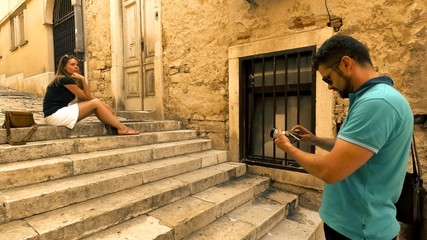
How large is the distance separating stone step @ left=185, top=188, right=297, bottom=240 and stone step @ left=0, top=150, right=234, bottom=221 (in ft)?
2.46

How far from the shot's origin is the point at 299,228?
2.96 m

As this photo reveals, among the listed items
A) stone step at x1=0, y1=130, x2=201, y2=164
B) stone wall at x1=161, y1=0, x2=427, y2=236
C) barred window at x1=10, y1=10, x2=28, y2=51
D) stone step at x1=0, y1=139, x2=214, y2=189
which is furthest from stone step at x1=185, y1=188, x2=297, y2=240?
barred window at x1=10, y1=10, x2=28, y2=51

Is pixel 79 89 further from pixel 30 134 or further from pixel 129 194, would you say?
pixel 129 194

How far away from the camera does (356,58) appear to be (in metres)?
1.30

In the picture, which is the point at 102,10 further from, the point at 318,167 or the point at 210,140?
the point at 318,167

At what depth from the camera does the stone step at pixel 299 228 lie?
109 inches

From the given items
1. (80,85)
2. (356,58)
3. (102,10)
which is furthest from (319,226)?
(102,10)

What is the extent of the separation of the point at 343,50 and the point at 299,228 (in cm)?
232

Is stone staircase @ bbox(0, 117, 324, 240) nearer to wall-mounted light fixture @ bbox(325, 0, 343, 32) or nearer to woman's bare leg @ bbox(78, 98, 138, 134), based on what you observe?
woman's bare leg @ bbox(78, 98, 138, 134)

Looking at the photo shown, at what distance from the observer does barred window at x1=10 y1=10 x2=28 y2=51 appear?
9683 millimetres

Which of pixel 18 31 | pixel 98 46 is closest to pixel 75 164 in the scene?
pixel 98 46

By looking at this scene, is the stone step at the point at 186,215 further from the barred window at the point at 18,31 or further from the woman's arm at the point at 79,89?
the barred window at the point at 18,31

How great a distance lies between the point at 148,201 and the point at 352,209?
1.86 meters

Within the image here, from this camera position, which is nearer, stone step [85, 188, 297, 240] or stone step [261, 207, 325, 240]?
stone step [85, 188, 297, 240]
